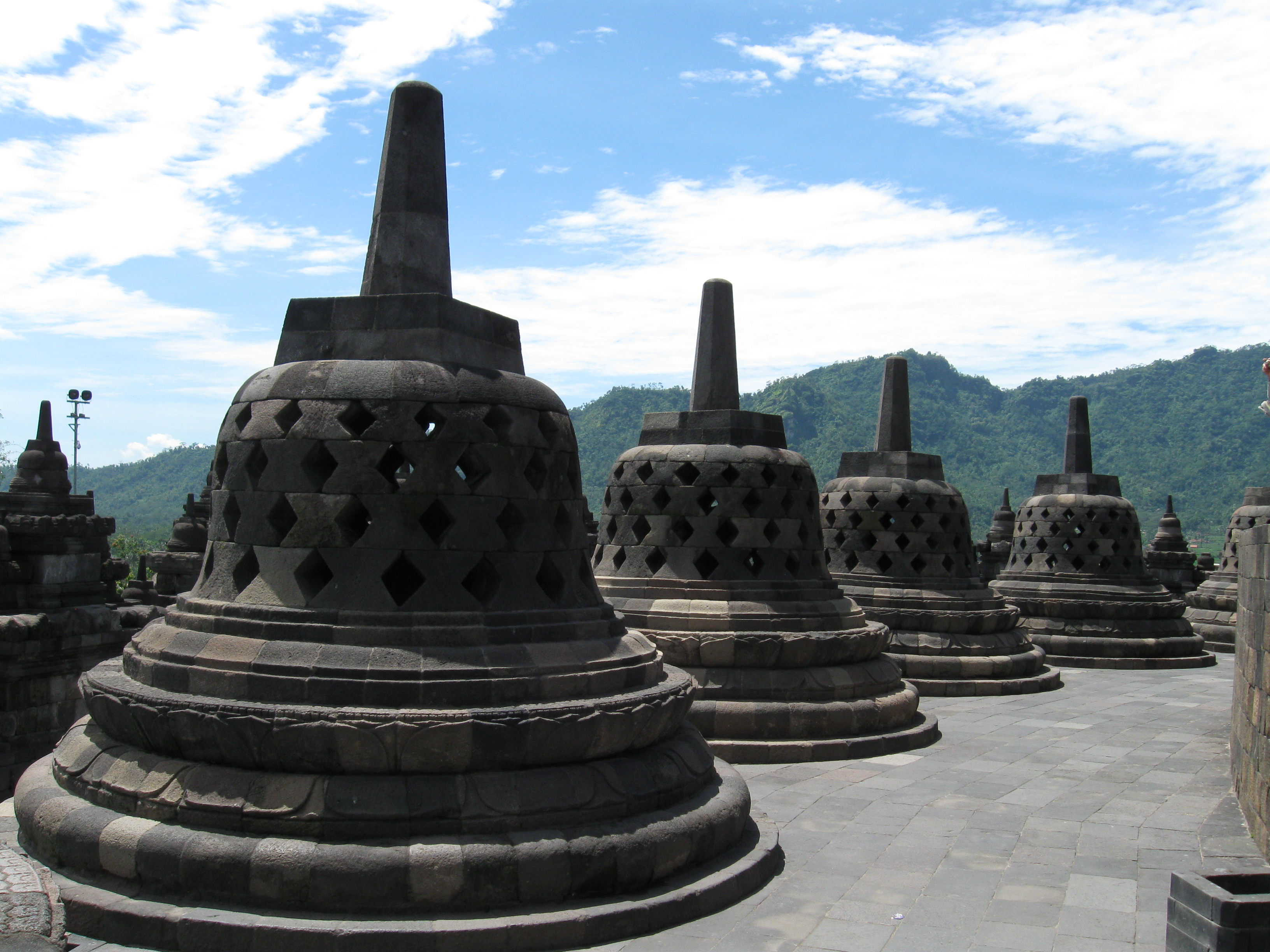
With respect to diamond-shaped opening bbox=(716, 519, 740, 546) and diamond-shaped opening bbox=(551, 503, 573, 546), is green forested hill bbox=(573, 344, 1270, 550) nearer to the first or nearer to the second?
diamond-shaped opening bbox=(716, 519, 740, 546)

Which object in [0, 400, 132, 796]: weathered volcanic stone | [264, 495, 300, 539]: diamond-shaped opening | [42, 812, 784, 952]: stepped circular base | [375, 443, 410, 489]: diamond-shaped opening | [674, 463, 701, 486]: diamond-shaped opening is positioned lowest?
[42, 812, 784, 952]: stepped circular base

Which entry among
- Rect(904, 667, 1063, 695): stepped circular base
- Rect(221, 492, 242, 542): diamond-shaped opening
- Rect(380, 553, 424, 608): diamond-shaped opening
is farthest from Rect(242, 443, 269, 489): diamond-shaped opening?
Rect(904, 667, 1063, 695): stepped circular base

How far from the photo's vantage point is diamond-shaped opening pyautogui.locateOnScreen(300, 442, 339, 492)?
18.5 ft

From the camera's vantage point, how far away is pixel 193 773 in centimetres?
506

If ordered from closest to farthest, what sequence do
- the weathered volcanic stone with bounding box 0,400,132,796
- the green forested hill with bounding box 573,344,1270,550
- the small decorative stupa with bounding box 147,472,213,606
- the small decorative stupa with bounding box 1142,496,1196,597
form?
the weathered volcanic stone with bounding box 0,400,132,796, the small decorative stupa with bounding box 147,472,213,606, the small decorative stupa with bounding box 1142,496,1196,597, the green forested hill with bounding box 573,344,1270,550

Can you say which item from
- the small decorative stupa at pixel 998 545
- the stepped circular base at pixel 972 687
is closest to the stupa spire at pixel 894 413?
the stepped circular base at pixel 972 687

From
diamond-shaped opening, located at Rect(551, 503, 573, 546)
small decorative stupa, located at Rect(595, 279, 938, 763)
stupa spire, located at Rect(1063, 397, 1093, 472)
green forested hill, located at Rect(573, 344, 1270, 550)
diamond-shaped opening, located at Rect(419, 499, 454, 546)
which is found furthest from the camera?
green forested hill, located at Rect(573, 344, 1270, 550)

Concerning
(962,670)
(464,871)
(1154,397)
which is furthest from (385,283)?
(1154,397)

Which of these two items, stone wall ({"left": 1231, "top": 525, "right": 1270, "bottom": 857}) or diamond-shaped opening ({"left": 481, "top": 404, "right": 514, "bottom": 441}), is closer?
diamond-shaped opening ({"left": 481, "top": 404, "right": 514, "bottom": 441})

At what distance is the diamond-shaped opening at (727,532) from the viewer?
1038 cm

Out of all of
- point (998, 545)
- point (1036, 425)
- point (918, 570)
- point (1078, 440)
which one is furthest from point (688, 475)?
point (1036, 425)

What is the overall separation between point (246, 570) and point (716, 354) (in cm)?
626

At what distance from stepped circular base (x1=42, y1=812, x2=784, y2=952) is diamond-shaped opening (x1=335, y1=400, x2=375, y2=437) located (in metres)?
2.40

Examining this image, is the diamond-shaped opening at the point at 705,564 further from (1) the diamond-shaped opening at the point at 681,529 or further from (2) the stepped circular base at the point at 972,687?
(2) the stepped circular base at the point at 972,687
